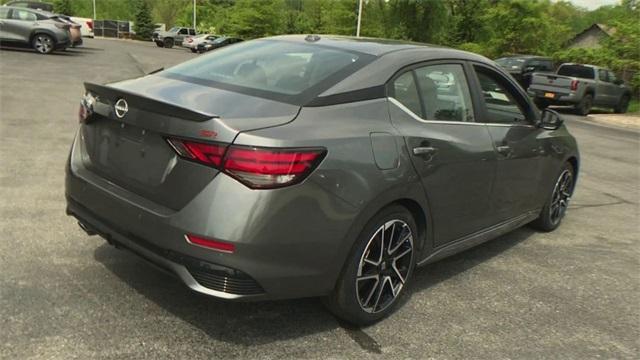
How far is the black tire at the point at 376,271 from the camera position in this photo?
3375 mm

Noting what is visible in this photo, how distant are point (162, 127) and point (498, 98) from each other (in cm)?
276

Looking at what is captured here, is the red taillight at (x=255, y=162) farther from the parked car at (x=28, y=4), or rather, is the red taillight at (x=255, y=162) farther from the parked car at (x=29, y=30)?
the parked car at (x=28, y=4)

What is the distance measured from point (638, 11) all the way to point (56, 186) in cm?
3338

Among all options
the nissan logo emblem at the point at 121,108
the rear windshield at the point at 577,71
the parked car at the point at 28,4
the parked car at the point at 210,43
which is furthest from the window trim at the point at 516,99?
the parked car at the point at 210,43

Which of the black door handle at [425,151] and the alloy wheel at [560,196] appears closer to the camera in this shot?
the black door handle at [425,151]

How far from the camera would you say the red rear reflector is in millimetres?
2881

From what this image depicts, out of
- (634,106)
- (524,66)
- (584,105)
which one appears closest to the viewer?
(584,105)

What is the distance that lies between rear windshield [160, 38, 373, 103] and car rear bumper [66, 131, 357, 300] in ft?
2.09

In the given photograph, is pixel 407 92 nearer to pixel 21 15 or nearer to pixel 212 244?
pixel 212 244

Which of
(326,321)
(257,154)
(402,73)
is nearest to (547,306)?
(326,321)

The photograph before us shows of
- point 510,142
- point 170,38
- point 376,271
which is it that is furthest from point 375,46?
point 170,38

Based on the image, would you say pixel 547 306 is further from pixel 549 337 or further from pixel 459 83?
pixel 459 83

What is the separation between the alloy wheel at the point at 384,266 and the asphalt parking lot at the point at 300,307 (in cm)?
16

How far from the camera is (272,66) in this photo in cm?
384
